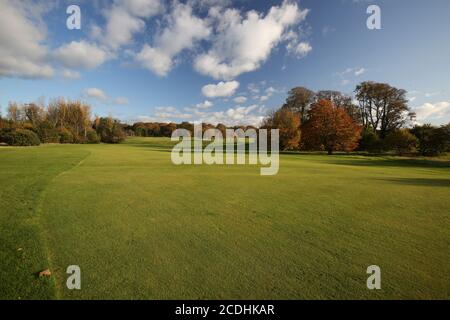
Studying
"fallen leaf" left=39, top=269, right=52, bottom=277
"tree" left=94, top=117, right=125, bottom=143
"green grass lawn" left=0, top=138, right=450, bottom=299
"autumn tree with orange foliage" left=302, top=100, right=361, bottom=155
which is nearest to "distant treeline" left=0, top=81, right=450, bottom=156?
"autumn tree with orange foliage" left=302, top=100, right=361, bottom=155

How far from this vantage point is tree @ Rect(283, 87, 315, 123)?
193ft

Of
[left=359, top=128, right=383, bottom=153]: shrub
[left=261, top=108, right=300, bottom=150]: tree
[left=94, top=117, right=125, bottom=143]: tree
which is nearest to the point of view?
[left=359, top=128, right=383, bottom=153]: shrub

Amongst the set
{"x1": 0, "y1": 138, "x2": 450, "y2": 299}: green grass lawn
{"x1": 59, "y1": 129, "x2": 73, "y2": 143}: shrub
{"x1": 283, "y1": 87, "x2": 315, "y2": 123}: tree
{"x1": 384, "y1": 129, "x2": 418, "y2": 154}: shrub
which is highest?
{"x1": 283, "y1": 87, "x2": 315, "y2": 123}: tree

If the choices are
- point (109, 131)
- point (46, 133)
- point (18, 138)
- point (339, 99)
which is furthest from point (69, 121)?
point (339, 99)

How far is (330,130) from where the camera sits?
41438mm

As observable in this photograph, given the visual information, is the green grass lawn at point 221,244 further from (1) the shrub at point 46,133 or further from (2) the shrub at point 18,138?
(1) the shrub at point 46,133

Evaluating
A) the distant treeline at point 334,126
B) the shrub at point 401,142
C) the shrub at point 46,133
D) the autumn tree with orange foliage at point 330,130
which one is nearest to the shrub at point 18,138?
the distant treeline at point 334,126

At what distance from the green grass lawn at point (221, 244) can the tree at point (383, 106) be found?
2094 inches

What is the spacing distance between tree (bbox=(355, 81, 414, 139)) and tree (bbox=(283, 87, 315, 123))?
458 inches

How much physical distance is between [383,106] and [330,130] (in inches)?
887

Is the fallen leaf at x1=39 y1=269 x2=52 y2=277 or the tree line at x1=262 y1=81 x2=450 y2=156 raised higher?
the tree line at x1=262 y1=81 x2=450 y2=156

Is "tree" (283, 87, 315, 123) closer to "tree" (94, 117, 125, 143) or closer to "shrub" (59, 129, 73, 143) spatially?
"tree" (94, 117, 125, 143)
